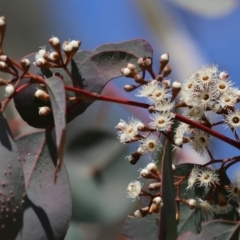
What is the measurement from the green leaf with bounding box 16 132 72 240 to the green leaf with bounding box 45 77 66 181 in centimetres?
11

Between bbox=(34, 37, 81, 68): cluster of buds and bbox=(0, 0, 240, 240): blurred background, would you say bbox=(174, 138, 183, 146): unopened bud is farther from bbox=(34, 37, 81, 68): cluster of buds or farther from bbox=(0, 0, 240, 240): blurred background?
Result: bbox=(0, 0, 240, 240): blurred background

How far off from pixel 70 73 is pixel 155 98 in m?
0.10

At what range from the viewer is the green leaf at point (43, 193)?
48 cm

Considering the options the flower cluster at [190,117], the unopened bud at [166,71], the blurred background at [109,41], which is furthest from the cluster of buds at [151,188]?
the blurred background at [109,41]

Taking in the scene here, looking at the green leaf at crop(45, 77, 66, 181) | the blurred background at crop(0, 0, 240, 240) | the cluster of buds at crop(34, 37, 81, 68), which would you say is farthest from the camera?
the blurred background at crop(0, 0, 240, 240)

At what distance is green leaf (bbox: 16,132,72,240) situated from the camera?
48 centimetres

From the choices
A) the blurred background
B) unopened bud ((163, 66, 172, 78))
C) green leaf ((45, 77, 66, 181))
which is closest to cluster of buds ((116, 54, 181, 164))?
unopened bud ((163, 66, 172, 78))

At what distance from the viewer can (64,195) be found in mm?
498

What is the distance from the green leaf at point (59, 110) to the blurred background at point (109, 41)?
393mm

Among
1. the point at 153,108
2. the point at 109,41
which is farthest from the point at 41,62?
the point at 109,41

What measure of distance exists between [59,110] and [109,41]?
0.48 metres

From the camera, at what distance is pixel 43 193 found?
1.63 ft

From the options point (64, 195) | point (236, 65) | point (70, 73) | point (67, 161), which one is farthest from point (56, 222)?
point (236, 65)

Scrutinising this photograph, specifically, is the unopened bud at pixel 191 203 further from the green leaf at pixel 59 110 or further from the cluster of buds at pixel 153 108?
the green leaf at pixel 59 110
